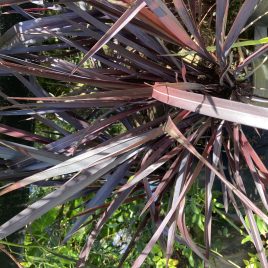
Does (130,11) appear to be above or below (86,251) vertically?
above

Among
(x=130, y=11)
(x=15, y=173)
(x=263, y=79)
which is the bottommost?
(x=15, y=173)

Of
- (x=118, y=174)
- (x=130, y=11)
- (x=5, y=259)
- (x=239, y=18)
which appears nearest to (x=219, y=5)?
(x=239, y=18)

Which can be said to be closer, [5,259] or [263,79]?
[263,79]

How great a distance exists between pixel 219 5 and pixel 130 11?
171 mm

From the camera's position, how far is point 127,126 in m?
0.98

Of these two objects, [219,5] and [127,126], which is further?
[127,126]

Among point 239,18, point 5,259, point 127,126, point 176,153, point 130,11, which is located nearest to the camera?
point 130,11

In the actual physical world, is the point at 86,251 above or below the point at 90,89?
below

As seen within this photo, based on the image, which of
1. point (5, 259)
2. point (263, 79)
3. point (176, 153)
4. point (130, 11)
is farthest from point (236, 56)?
point (5, 259)

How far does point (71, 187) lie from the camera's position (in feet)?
2.26

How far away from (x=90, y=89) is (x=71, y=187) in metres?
0.31

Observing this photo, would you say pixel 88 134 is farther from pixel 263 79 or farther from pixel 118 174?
pixel 263 79

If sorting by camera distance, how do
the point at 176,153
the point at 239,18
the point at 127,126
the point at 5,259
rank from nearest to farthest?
the point at 239,18 < the point at 176,153 < the point at 127,126 < the point at 5,259

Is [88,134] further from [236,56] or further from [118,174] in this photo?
[236,56]
